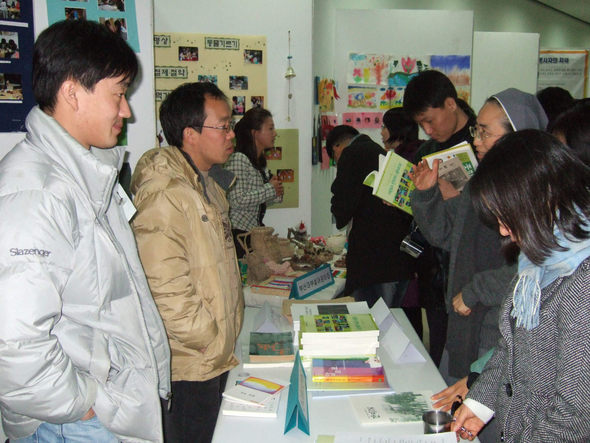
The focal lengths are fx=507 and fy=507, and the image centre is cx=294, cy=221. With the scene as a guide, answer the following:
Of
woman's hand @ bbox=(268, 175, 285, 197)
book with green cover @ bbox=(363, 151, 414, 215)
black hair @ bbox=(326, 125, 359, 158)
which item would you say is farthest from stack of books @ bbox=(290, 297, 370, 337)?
woman's hand @ bbox=(268, 175, 285, 197)

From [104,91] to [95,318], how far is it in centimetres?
55

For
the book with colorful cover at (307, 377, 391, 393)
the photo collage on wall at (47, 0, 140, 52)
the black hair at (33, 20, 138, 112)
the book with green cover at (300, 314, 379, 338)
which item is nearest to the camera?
the black hair at (33, 20, 138, 112)

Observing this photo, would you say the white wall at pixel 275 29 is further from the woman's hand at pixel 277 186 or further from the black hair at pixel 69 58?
the black hair at pixel 69 58

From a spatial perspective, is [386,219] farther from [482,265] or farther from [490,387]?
[490,387]

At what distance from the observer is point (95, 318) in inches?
45.6

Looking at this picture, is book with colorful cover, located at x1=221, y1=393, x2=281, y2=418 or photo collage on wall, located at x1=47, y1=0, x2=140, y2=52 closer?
book with colorful cover, located at x1=221, y1=393, x2=281, y2=418

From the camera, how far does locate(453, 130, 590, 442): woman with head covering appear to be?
101 centimetres

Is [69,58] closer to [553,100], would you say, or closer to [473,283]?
[473,283]

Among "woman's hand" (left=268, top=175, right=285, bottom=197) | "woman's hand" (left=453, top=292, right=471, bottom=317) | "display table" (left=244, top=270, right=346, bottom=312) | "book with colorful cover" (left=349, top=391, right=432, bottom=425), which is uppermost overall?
"woman's hand" (left=268, top=175, right=285, bottom=197)

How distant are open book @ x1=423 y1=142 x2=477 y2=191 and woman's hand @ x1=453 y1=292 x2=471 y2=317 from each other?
56 cm

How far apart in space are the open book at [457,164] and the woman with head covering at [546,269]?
1033mm

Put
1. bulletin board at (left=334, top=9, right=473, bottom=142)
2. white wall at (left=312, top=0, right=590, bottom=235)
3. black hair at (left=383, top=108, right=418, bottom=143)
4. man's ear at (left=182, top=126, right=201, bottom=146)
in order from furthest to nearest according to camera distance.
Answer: bulletin board at (left=334, top=9, right=473, bottom=142) < white wall at (left=312, top=0, right=590, bottom=235) < black hair at (left=383, top=108, right=418, bottom=143) < man's ear at (left=182, top=126, right=201, bottom=146)

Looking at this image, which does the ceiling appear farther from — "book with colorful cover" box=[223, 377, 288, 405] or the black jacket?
"book with colorful cover" box=[223, 377, 288, 405]

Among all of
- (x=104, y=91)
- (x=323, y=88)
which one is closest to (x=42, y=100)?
(x=104, y=91)
